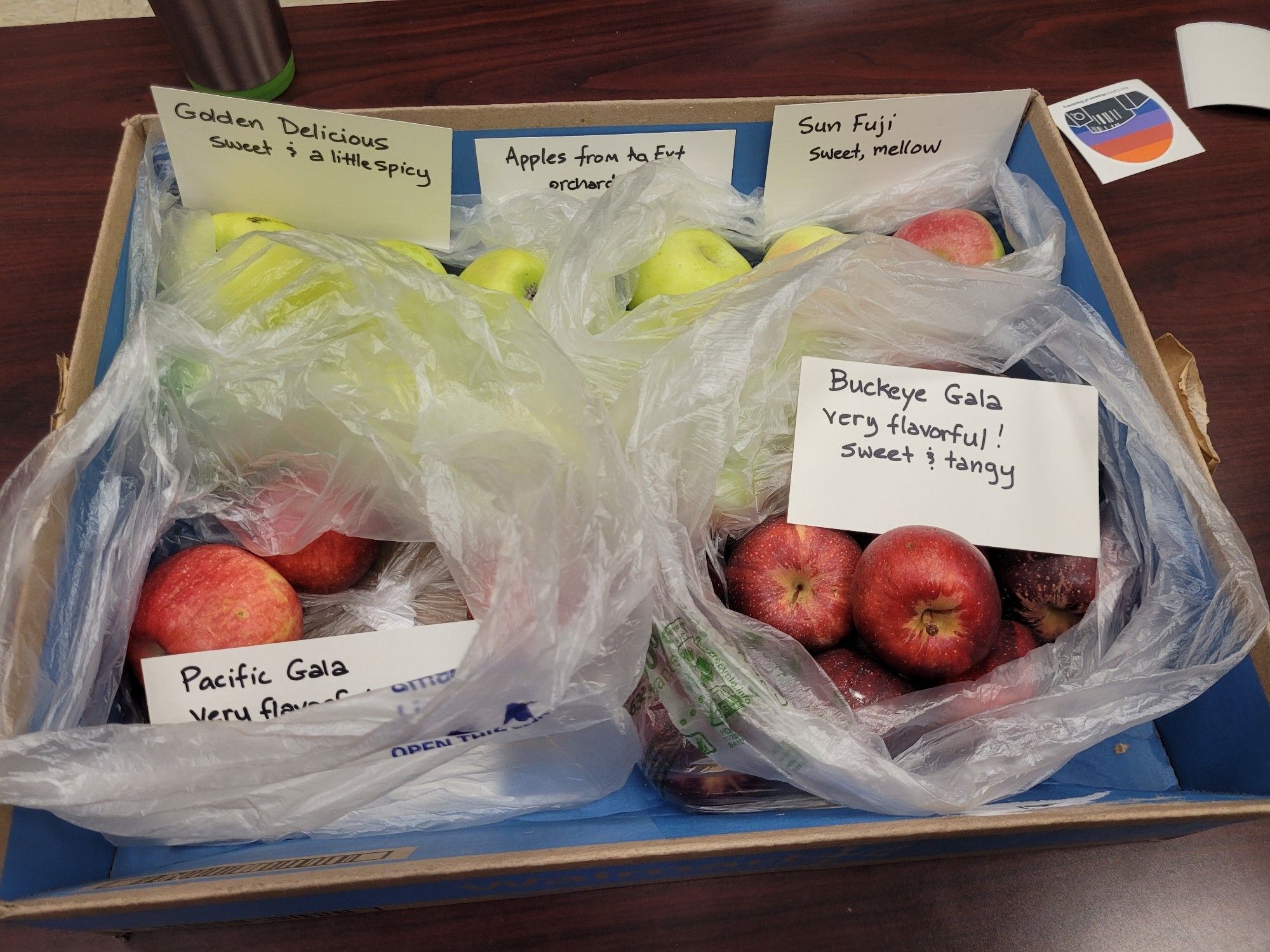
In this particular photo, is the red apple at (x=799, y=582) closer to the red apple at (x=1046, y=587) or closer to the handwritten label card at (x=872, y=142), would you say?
the red apple at (x=1046, y=587)

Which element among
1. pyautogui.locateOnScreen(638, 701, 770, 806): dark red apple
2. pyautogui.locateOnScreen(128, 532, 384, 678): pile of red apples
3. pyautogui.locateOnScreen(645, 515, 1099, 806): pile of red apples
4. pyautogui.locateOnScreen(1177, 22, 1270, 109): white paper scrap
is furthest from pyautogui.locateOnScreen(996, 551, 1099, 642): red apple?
pyautogui.locateOnScreen(1177, 22, 1270, 109): white paper scrap

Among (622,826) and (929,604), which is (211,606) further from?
(929,604)

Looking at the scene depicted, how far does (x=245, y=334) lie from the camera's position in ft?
1.83

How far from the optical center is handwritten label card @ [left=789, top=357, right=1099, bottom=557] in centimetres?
58

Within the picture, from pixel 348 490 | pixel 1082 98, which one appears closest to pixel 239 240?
pixel 348 490

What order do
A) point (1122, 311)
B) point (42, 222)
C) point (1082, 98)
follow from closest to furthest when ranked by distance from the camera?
point (1122, 311) < point (42, 222) < point (1082, 98)

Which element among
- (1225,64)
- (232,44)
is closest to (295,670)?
(232,44)

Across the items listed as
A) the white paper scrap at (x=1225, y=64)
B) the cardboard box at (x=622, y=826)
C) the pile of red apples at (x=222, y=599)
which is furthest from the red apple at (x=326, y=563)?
the white paper scrap at (x=1225, y=64)

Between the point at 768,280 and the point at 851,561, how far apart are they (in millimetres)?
204

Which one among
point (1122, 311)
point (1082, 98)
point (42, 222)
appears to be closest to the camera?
point (1122, 311)

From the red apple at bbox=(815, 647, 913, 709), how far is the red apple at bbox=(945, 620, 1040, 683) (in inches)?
1.5

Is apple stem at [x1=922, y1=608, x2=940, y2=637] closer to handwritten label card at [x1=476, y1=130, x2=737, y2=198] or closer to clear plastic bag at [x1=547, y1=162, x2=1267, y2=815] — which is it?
clear plastic bag at [x1=547, y1=162, x2=1267, y2=815]

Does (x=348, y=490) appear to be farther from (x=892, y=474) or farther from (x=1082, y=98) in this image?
(x=1082, y=98)

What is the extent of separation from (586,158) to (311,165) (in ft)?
0.76
